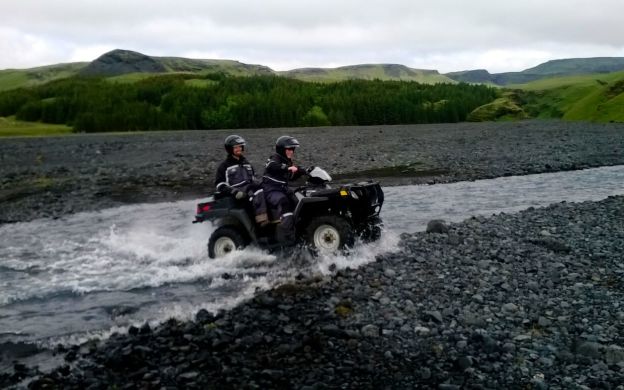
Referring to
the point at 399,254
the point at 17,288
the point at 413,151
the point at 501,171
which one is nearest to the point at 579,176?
the point at 501,171

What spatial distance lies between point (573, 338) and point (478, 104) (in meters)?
95.3

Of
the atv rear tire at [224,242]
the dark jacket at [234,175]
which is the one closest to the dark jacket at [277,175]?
the dark jacket at [234,175]

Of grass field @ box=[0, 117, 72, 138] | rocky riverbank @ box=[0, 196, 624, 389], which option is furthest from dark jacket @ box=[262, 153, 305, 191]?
grass field @ box=[0, 117, 72, 138]

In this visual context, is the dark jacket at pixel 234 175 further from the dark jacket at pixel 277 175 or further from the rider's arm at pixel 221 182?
the dark jacket at pixel 277 175

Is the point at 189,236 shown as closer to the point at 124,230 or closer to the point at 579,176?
the point at 124,230

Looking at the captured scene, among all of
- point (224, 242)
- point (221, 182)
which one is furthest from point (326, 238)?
point (221, 182)

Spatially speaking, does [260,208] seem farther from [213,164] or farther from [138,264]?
Result: [213,164]

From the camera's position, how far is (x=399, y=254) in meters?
11.3

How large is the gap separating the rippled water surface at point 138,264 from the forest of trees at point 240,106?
67782mm

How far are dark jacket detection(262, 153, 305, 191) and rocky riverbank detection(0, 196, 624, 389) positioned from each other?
273 centimetres

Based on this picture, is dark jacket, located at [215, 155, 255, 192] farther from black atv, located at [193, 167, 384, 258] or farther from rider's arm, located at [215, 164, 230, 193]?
black atv, located at [193, 167, 384, 258]

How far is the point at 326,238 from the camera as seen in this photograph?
1163 centimetres

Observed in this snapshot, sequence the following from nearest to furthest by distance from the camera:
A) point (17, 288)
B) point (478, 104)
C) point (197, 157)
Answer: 1. point (17, 288)
2. point (197, 157)
3. point (478, 104)

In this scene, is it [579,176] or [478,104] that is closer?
[579,176]
